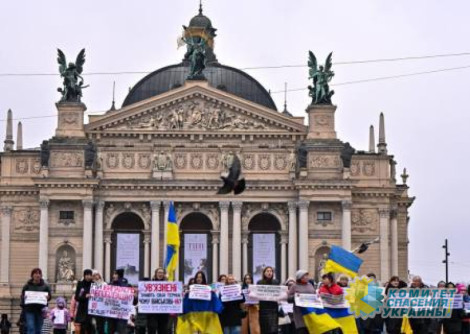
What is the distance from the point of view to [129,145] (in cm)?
7844

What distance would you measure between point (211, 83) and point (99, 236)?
19890 mm

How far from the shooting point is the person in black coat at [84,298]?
31.6 metres

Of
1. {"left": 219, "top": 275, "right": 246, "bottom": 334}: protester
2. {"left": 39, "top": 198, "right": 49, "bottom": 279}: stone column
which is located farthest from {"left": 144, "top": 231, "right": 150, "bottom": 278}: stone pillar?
{"left": 219, "top": 275, "right": 246, "bottom": 334}: protester

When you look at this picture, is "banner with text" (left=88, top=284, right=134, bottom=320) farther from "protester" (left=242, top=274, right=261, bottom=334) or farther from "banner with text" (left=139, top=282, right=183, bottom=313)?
"protester" (left=242, top=274, right=261, bottom=334)

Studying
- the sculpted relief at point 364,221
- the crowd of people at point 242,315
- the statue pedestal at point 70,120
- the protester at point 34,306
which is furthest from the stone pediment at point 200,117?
the protester at point 34,306

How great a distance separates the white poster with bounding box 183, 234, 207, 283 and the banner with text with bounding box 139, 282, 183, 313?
44.9 m

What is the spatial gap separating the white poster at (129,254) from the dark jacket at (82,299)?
45.9 m

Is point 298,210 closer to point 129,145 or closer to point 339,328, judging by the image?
point 129,145

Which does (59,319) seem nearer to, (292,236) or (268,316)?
(268,316)

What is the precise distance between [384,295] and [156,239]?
4444 centimetres

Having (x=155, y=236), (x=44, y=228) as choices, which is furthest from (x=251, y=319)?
(x=44, y=228)

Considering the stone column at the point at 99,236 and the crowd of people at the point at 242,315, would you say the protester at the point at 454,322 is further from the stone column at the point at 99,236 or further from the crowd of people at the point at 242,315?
the stone column at the point at 99,236

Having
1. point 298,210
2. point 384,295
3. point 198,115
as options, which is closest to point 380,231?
point 298,210

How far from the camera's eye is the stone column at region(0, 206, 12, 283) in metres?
77.2
